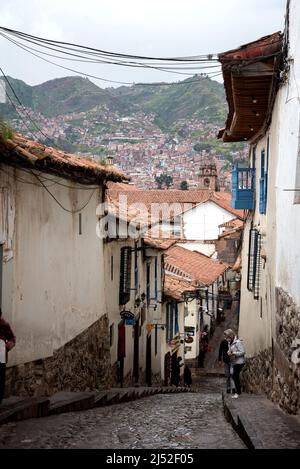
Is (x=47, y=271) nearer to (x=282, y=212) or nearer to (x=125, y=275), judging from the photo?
(x=282, y=212)

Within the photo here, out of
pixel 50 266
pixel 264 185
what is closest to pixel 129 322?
pixel 264 185

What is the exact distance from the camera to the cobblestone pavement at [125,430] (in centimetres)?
823

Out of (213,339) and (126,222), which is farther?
(213,339)

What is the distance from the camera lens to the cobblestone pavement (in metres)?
8.23

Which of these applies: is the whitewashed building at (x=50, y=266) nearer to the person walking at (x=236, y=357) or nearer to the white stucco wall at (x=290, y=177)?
the person walking at (x=236, y=357)

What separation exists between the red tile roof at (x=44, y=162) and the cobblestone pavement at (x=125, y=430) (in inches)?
134

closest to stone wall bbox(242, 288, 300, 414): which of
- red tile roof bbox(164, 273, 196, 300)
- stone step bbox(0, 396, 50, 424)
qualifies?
stone step bbox(0, 396, 50, 424)

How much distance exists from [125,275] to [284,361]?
9.63 meters

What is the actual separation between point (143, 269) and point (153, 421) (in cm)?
1259

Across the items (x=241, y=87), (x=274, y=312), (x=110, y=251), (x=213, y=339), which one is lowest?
(x=213, y=339)
